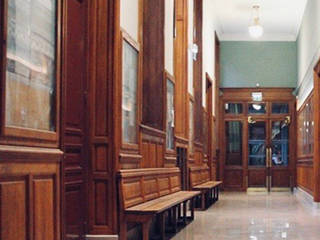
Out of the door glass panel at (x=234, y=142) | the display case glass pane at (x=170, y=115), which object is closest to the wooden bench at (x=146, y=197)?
the display case glass pane at (x=170, y=115)

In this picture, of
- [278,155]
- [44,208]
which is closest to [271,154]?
[278,155]

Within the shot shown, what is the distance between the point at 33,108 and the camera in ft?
12.4

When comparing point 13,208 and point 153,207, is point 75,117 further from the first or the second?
point 13,208

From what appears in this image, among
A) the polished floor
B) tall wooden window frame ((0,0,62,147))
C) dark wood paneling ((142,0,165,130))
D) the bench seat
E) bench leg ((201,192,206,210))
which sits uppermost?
dark wood paneling ((142,0,165,130))

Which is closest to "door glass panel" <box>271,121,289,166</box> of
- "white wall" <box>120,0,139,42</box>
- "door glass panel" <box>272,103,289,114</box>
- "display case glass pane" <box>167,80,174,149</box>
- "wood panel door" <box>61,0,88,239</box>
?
"door glass panel" <box>272,103,289,114</box>

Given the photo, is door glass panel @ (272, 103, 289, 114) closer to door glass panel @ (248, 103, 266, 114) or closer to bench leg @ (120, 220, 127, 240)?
door glass panel @ (248, 103, 266, 114)

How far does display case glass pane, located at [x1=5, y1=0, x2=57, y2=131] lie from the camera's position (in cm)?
348

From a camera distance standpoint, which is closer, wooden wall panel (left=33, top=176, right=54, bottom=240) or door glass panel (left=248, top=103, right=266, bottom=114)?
wooden wall panel (left=33, top=176, right=54, bottom=240)

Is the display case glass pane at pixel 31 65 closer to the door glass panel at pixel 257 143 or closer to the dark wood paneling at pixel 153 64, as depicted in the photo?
the dark wood paneling at pixel 153 64

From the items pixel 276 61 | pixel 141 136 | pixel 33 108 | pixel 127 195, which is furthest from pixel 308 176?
pixel 33 108

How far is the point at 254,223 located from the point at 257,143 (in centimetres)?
1110

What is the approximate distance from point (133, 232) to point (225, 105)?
1405 cm

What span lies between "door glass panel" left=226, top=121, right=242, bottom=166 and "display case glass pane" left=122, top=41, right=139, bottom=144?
13795 mm

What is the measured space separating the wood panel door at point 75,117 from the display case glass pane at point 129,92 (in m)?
0.53
